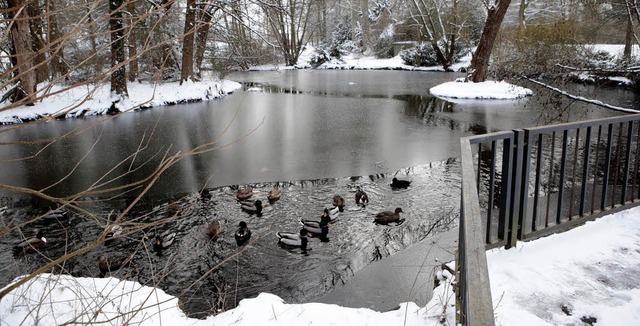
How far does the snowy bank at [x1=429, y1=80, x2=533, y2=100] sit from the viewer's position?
20217mm

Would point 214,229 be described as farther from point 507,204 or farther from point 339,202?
point 507,204

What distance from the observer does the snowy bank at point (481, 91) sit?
20.2 meters

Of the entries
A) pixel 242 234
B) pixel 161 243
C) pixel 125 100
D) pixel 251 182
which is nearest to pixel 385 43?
pixel 125 100

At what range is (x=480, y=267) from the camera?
136 cm

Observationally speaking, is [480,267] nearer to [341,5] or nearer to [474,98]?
[474,98]

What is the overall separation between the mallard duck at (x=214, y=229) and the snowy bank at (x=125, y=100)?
31.3ft

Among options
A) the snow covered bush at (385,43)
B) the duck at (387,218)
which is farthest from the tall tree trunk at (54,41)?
the snow covered bush at (385,43)

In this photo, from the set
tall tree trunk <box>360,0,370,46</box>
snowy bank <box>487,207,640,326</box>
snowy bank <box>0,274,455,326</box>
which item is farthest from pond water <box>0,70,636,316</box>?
tall tree trunk <box>360,0,370,46</box>

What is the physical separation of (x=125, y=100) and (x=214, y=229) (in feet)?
45.4

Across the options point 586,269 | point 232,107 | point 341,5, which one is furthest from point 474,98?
point 341,5

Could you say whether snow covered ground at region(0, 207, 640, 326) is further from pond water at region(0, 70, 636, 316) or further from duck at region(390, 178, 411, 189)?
duck at region(390, 178, 411, 189)

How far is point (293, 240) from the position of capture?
609 centimetres

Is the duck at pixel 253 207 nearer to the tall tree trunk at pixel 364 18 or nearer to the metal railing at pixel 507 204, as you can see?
the metal railing at pixel 507 204

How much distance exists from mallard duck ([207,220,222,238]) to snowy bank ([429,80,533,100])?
16519 mm
